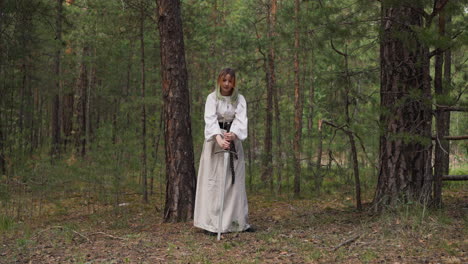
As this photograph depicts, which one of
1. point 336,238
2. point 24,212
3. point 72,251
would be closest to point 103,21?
point 24,212

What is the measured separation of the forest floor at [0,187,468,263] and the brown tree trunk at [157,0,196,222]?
0.35 meters

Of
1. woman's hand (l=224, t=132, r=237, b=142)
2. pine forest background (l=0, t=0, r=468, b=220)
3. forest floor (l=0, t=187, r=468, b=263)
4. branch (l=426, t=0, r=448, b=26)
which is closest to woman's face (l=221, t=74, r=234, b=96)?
woman's hand (l=224, t=132, r=237, b=142)

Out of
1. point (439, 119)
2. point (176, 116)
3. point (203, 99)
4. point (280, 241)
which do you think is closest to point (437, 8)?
point (439, 119)

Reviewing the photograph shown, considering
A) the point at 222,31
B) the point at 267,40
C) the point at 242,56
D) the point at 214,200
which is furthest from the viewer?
the point at 242,56

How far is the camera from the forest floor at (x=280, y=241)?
13.4ft

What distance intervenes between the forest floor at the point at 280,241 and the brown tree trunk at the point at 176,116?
35 centimetres

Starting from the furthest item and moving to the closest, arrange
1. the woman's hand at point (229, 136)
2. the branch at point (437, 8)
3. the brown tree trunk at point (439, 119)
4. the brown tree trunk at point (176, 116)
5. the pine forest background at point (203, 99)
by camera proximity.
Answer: the brown tree trunk at point (176, 116) → the pine forest background at point (203, 99) → the woman's hand at point (229, 136) → the brown tree trunk at point (439, 119) → the branch at point (437, 8)

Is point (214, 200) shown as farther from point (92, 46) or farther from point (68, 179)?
point (92, 46)

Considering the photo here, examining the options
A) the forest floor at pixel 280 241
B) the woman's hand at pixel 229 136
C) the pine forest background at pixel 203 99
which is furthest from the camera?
the pine forest background at pixel 203 99

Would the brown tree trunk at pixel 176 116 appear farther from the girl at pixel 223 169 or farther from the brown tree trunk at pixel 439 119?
the brown tree trunk at pixel 439 119

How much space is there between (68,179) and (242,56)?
18.3ft

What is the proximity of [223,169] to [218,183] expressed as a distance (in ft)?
0.65

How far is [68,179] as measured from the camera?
885 centimetres

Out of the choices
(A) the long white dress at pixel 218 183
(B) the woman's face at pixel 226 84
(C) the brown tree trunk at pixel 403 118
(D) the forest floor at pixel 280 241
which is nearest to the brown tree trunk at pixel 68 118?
(D) the forest floor at pixel 280 241
